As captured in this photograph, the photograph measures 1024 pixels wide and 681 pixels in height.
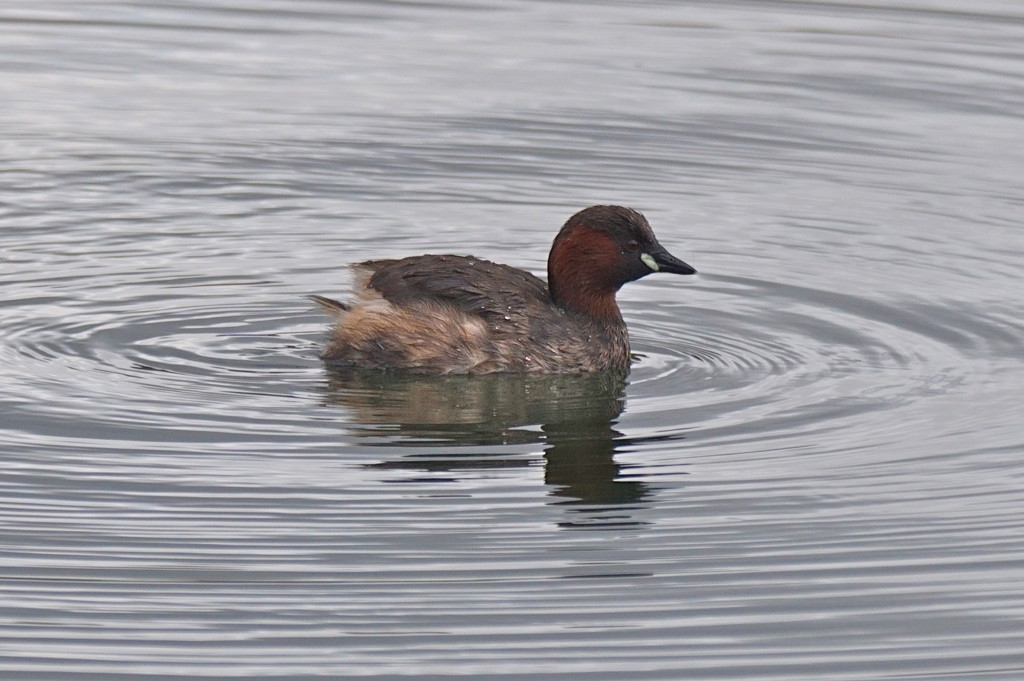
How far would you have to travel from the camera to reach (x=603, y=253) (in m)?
9.33

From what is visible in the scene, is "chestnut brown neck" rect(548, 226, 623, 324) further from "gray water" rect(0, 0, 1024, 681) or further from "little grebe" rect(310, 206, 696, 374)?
"gray water" rect(0, 0, 1024, 681)

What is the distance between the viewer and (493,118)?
14.1 meters

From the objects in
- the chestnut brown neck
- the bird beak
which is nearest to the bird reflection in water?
the chestnut brown neck

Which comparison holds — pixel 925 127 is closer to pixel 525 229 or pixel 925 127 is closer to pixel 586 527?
pixel 525 229

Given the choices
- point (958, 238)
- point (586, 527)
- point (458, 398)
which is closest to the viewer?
point (586, 527)

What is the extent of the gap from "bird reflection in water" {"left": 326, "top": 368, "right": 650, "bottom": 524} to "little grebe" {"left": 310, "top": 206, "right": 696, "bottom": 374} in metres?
0.09

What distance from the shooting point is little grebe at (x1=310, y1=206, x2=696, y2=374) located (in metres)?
9.02

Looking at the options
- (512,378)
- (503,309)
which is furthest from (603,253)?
(512,378)

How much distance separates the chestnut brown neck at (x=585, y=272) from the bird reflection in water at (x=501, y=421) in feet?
1.41

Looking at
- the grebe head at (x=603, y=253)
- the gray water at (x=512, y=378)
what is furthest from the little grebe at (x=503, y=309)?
the gray water at (x=512, y=378)

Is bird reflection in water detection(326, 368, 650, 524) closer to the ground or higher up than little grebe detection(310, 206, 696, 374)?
closer to the ground

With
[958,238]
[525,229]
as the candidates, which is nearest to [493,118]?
[525,229]

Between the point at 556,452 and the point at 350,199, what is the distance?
4.69m

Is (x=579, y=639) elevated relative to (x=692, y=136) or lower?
lower
